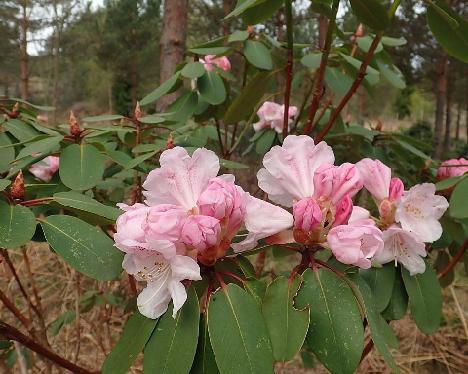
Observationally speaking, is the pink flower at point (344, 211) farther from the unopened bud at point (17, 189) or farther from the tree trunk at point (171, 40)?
the tree trunk at point (171, 40)

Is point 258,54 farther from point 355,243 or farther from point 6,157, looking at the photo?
point 355,243

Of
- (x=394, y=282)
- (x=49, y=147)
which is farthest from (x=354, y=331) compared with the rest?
(x=49, y=147)

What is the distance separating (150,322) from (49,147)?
524 millimetres

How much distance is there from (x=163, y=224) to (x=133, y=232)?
0.16 ft

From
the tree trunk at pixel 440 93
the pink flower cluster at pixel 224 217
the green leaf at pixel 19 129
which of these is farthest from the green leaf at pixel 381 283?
the tree trunk at pixel 440 93

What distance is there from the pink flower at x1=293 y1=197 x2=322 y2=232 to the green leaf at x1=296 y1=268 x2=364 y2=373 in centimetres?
7

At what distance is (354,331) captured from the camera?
2.12 ft

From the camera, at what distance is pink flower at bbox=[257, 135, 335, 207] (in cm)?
78

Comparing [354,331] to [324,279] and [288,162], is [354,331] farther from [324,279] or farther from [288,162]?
[288,162]

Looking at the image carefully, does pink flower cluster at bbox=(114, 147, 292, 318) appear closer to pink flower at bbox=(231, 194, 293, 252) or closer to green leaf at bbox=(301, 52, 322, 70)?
pink flower at bbox=(231, 194, 293, 252)

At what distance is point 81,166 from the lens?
1041mm

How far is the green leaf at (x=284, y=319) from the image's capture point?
0.62 m

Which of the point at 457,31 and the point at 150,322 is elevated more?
the point at 457,31

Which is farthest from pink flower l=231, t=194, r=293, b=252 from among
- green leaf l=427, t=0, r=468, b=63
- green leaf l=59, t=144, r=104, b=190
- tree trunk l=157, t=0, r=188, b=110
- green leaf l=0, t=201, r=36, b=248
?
tree trunk l=157, t=0, r=188, b=110
